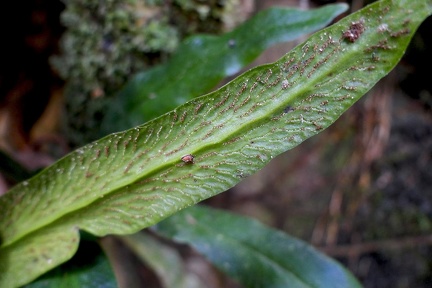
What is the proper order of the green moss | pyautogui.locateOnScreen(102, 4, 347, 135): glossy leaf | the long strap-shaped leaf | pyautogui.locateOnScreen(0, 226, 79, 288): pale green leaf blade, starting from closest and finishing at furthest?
the long strap-shaped leaf
pyautogui.locateOnScreen(0, 226, 79, 288): pale green leaf blade
pyautogui.locateOnScreen(102, 4, 347, 135): glossy leaf
the green moss

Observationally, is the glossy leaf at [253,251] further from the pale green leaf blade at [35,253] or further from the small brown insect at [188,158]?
the small brown insect at [188,158]

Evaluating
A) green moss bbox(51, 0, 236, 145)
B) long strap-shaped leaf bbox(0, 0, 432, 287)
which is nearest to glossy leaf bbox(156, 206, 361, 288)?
long strap-shaped leaf bbox(0, 0, 432, 287)

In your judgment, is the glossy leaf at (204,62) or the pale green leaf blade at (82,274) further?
the glossy leaf at (204,62)

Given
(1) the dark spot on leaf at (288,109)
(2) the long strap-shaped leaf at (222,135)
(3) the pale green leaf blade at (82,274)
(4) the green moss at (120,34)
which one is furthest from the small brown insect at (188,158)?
(4) the green moss at (120,34)

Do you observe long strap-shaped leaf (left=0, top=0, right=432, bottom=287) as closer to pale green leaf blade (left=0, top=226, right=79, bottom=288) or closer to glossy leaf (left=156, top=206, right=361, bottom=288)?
pale green leaf blade (left=0, top=226, right=79, bottom=288)

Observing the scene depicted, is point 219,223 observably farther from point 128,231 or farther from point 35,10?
point 35,10

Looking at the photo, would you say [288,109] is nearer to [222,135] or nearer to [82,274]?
[222,135]
